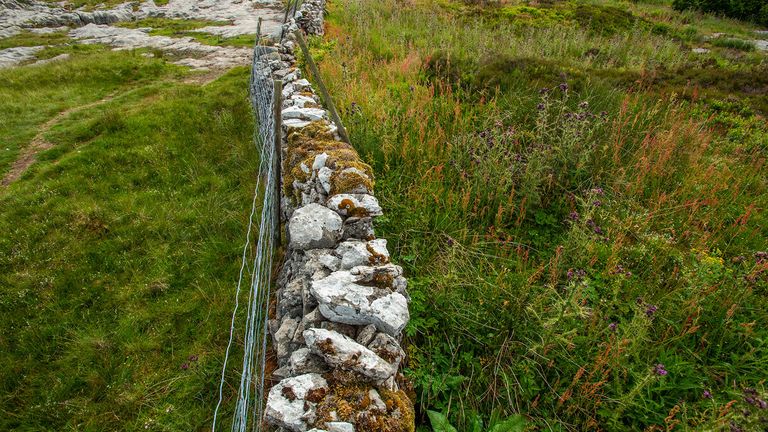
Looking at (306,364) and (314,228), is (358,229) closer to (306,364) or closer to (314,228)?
(314,228)

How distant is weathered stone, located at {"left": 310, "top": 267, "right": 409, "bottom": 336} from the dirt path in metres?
7.90

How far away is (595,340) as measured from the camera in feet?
9.55

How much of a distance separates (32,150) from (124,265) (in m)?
5.45

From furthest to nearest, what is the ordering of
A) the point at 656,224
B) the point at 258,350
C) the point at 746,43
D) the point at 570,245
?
the point at 746,43
the point at 656,224
the point at 570,245
the point at 258,350

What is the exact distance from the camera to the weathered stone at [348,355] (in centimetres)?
227

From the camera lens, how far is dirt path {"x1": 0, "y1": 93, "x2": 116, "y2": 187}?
708cm

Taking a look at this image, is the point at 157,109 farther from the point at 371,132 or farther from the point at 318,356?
the point at 318,356

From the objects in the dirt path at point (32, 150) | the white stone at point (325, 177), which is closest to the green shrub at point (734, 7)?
the white stone at point (325, 177)

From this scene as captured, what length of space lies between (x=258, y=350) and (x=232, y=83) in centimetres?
970

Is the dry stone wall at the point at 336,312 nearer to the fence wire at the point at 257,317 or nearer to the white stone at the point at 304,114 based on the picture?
the fence wire at the point at 257,317

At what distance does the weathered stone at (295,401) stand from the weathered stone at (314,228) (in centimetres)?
133

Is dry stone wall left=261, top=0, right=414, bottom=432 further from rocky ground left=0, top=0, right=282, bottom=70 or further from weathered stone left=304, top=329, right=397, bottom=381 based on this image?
rocky ground left=0, top=0, right=282, bottom=70

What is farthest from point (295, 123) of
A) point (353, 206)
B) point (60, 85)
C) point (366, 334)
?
point (60, 85)

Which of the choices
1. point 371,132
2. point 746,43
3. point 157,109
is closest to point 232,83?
point 157,109
